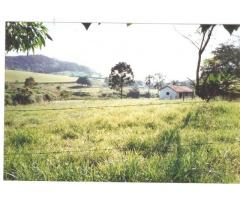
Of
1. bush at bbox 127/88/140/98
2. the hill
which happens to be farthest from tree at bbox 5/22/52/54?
bush at bbox 127/88/140/98

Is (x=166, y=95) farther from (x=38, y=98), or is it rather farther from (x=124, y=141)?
(x=38, y=98)

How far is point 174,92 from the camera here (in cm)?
442

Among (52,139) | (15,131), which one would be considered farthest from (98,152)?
(15,131)

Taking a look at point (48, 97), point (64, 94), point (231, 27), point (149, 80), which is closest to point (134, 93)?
point (149, 80)

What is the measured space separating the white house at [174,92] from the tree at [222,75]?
0.10 meters

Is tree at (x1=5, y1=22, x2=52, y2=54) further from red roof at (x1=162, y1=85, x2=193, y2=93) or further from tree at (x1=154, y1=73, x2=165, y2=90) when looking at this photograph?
red roof at (x1=162, y1=85, x2=193, y2=93)

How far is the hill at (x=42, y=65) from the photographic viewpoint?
4344 mm

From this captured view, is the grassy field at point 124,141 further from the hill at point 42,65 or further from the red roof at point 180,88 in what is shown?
the hill at point 42,65

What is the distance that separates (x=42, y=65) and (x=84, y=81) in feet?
1.17

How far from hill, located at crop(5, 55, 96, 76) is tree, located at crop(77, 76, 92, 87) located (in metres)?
0.04

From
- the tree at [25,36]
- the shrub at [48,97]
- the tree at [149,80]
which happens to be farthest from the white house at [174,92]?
the tree at [25,36]

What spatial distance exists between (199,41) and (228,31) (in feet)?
0.80

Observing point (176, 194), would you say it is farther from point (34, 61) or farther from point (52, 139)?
point (34, 61)

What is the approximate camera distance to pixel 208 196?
13.5 feet
